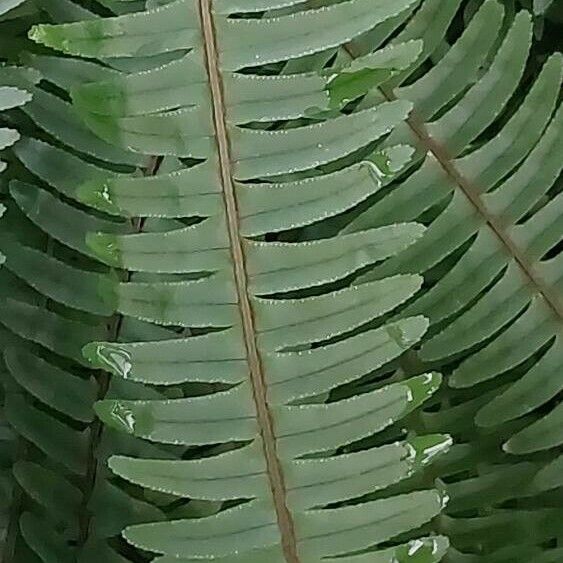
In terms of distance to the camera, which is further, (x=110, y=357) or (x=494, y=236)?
(x=494, y=236)

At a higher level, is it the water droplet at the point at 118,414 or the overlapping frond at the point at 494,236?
the overlapping frond at the point at 494,236

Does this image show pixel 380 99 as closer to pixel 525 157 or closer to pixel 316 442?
pixel 525 157

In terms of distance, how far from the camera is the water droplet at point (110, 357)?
0.60 metres

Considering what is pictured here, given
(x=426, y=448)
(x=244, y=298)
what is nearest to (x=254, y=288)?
(x=244, y=298)

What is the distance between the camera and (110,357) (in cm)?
61

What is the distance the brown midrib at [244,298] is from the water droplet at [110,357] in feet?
0.22

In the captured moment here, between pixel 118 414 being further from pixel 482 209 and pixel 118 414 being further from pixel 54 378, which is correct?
pixel 482 209

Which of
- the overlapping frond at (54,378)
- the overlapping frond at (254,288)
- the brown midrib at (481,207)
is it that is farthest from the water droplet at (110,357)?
the brown midrib at (481,207)

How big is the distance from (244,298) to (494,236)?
0.21 m

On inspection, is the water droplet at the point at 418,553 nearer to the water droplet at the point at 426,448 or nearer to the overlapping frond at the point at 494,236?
the water droplet at the point at 426,448

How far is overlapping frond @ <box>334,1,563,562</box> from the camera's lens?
73 cm

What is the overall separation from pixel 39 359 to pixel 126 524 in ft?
0.41

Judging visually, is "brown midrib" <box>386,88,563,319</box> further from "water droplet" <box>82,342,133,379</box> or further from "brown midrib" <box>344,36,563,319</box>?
"water droplet" <box>82,342,133,379</box>

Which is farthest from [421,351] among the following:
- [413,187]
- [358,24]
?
[358,24]
